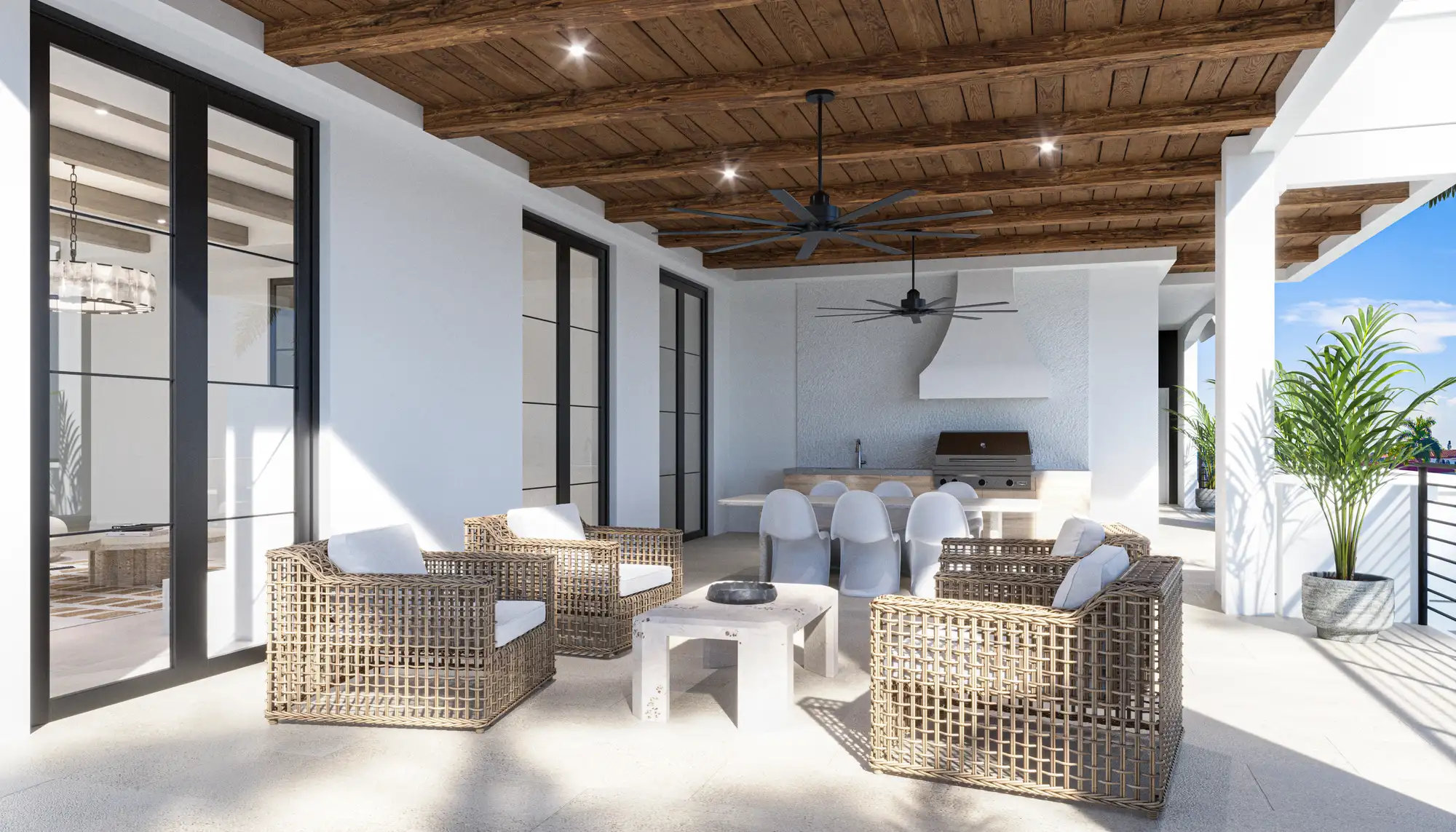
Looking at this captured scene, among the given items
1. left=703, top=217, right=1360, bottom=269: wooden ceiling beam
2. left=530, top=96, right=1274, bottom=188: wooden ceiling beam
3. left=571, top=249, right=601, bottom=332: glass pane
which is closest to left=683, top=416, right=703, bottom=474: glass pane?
left=703, top=217, right=1360, bottom=269: wooden ceiling beam

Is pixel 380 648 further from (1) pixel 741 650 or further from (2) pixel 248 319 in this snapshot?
(2) pixel 248 319

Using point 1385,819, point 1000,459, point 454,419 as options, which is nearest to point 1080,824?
point 1385,819

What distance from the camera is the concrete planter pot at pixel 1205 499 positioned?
13758 millimetres

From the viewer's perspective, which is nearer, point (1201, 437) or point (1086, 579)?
point (1086, 579)

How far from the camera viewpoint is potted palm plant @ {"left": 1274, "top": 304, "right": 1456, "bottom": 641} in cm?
516

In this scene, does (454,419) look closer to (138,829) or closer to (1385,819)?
(138,829)

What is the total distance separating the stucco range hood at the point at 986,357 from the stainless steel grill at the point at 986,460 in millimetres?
443

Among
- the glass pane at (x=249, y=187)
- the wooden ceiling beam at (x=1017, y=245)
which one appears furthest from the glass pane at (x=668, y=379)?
the glass pane at (x=249, y=187)

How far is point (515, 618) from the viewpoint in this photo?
393 centimetres

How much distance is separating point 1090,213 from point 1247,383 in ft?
9.10

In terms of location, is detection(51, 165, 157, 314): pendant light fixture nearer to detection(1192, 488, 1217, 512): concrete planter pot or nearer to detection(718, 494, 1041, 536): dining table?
detection(718, 494, 1041, 536): dining table

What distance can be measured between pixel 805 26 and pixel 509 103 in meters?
1.86

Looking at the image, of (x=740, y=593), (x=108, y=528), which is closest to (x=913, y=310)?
(x=740, y=593)

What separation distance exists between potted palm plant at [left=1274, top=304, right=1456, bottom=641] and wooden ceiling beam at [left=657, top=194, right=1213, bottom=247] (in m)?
2.84
